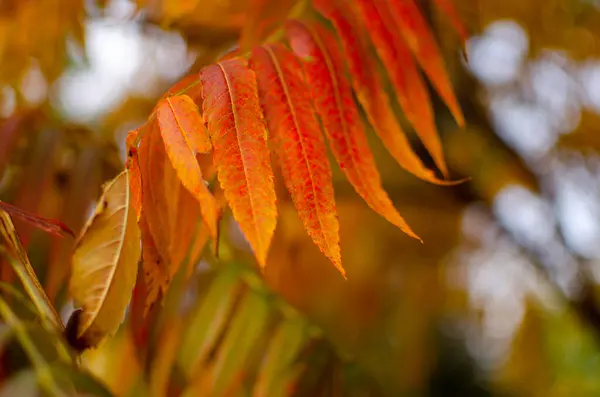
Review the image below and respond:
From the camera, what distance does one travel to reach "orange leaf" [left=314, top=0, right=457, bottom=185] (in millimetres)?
606

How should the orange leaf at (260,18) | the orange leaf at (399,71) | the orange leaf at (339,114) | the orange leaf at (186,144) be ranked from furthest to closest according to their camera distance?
the orange leaf at (260,18)
the orange leaf at (399,71)
the orange leaf at (339,114)
the orange leaf at (186,144)

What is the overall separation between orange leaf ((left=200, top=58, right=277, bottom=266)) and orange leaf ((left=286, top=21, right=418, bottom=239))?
0.09 metres

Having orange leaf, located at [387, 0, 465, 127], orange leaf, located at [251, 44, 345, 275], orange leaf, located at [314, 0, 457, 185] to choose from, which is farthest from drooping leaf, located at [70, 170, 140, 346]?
orange leaf, located at [387, 0, 465, 127]

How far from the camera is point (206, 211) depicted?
0.42m

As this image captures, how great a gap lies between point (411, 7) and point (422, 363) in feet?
6.58

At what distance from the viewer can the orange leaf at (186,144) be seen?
0.42m

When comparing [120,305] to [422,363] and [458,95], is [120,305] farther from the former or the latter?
[422,363]

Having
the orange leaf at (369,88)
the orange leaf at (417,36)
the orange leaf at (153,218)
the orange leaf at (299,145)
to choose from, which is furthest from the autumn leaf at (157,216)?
the orange leaf at (417,36)

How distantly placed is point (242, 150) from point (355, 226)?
1459 millimetres

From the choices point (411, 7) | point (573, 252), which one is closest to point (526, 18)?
point (573, 252)

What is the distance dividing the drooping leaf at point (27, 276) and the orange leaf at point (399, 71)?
1.28ft

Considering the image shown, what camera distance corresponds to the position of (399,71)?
69 cm

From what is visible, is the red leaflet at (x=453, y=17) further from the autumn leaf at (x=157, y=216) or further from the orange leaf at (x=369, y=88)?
the autumn leaf at (x=157, y=216)

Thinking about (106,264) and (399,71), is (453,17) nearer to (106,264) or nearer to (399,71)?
(399,71)
